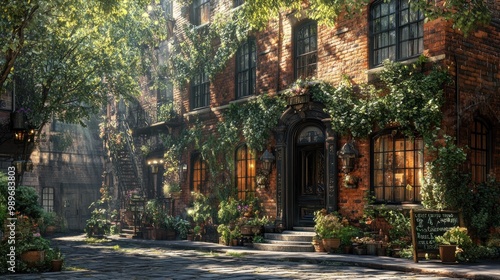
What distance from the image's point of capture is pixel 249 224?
58.7 feet

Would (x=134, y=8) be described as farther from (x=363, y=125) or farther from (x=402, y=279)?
(x=402, y=279)

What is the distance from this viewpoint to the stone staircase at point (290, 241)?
1614 cm

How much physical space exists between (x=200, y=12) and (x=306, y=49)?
6.42m

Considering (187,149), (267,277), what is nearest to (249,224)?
(187,149)

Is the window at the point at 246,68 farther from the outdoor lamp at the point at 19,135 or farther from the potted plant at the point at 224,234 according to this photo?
the outdoor lamp at the point at 19,135

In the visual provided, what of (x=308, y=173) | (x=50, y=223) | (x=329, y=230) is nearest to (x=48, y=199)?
(x=50, y=223)

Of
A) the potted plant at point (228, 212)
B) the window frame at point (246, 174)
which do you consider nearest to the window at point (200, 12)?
the window frame at point (246, 174)

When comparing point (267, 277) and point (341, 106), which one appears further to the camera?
point (341, 106)

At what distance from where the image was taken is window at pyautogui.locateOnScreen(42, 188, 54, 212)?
101 ft

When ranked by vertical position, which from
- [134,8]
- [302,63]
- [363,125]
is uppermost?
[134,8]

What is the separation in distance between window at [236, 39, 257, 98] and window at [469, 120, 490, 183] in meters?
7.34

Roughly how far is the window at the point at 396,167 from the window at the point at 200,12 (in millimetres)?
9465

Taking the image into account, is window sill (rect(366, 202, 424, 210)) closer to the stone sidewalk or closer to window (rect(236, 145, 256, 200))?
the stone sidewalk

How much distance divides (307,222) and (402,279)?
735 centimetres
